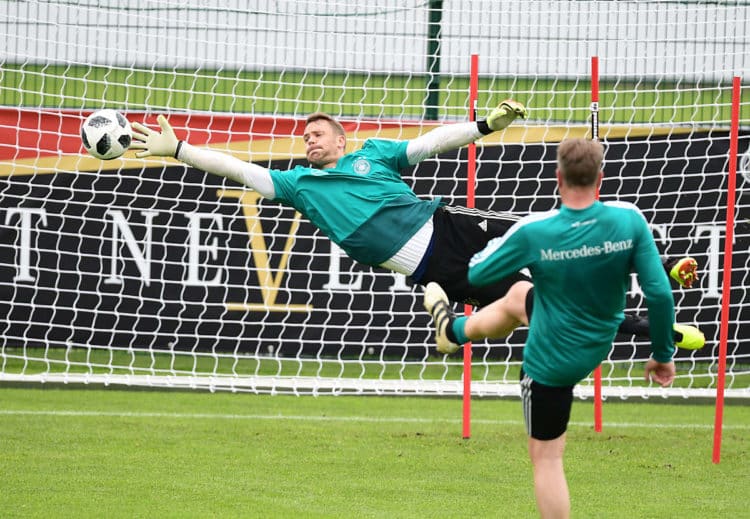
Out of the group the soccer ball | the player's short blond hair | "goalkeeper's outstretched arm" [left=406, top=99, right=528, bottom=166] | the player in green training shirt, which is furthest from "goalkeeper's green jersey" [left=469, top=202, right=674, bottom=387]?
the soccer ball

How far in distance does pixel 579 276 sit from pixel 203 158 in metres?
3.12

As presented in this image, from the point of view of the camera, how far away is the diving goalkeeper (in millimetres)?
6840

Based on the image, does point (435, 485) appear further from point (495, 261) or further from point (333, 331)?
point (333, 331)

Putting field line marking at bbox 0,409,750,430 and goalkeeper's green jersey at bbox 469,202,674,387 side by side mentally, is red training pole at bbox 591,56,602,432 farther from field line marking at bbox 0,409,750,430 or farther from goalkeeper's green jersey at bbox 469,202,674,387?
goalkeeper's green jersey at bbox 469,202,674,387

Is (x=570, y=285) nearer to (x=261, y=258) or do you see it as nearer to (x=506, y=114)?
(x=506, y=114)

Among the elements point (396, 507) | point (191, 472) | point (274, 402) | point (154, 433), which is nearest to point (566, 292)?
point (396, 507)

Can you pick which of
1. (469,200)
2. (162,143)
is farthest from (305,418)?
(162,143)

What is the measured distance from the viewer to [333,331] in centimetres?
1145

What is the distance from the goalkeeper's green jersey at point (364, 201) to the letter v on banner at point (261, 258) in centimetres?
428

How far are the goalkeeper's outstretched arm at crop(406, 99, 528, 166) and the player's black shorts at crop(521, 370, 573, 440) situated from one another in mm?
2108

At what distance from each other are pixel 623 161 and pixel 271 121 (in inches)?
140

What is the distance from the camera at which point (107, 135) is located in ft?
23.8

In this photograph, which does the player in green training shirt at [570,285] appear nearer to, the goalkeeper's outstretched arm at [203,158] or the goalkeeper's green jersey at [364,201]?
the goalkeeper's green jersey at [364,201]

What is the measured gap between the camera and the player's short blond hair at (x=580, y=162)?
4645 mm
